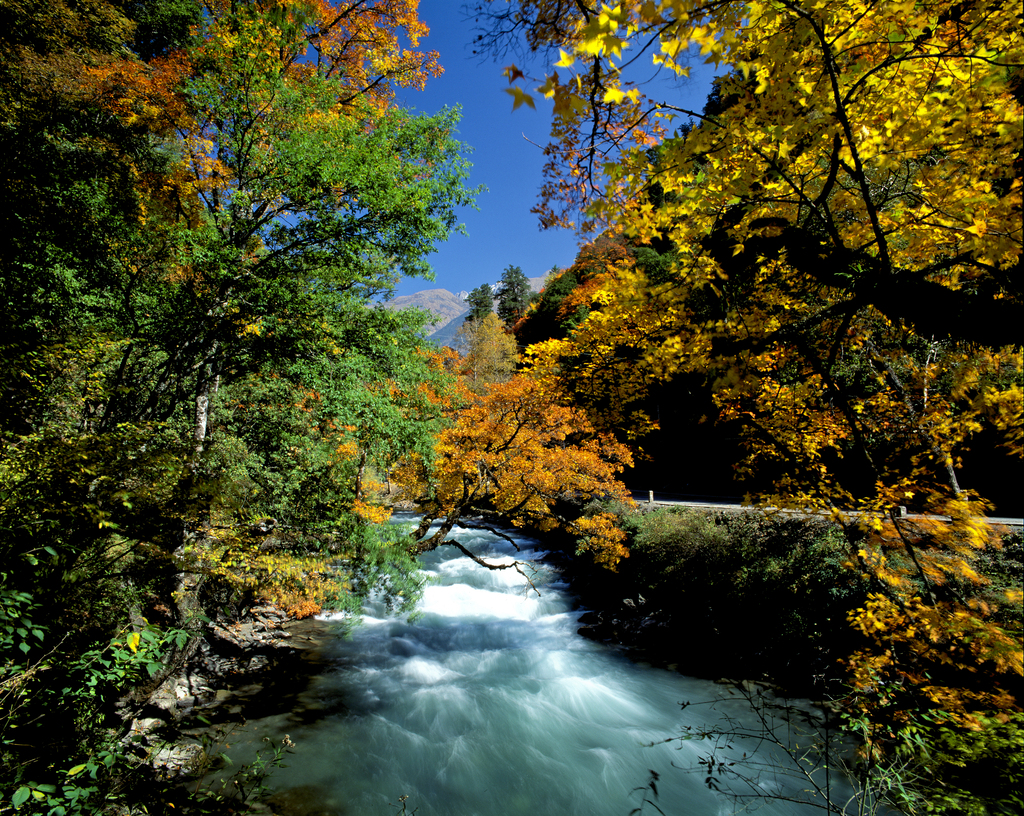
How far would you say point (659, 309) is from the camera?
3271 mm

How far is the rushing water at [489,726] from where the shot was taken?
6262 millimetres

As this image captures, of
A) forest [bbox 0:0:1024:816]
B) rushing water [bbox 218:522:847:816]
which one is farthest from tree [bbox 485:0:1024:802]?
rushing water [bbox 218:522:847:816]

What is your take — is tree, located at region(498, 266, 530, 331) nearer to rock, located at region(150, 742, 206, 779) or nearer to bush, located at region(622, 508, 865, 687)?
bush, located at region(622, 508, 865, 687)

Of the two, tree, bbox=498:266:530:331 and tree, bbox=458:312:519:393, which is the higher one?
tree, bbox=498:266:530:331

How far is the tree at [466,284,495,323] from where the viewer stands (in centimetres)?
4406

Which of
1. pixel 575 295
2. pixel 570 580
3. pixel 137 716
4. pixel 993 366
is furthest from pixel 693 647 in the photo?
pixel 575 295

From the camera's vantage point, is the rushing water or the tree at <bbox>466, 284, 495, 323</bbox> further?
the tree at <bbox>466, 284, 495, 323</bbox>

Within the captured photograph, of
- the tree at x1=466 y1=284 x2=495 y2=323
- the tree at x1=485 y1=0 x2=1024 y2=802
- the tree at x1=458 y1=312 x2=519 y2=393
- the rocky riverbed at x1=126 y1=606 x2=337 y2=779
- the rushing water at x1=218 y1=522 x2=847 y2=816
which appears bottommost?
the rushing water at x1=218 y1=522 x2=847 y2=816

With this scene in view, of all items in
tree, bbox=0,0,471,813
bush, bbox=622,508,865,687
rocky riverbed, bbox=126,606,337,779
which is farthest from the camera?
bush, bbox=622,508,865,687

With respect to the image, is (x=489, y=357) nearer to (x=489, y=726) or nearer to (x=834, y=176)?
(x=489, y=726)

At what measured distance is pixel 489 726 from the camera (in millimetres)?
8117

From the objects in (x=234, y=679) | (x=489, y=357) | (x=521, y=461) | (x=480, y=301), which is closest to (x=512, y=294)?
(x=480, y=301)

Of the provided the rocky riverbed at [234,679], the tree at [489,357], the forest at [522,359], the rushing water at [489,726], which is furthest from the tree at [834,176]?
the tree at [489,357]

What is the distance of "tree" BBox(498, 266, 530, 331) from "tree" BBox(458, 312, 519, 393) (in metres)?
9.45
